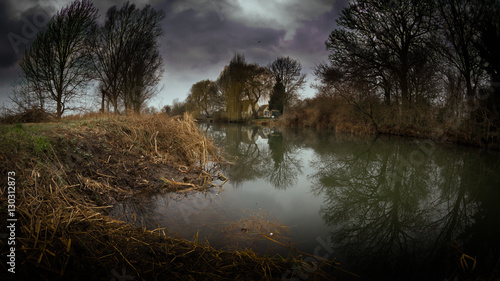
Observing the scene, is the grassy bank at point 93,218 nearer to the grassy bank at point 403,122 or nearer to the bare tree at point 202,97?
the grassy bank at point 403,122

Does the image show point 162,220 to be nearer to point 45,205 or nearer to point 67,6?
point 45,205

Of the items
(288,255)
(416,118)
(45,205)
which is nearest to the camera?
(288,255)

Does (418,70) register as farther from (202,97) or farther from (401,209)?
(202,97)

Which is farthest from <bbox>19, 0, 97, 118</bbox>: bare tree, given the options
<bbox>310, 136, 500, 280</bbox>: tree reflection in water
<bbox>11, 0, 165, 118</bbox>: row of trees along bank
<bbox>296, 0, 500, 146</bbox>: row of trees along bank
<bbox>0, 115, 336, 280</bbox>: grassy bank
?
<bbox>296, 0, 500, 146</bbox>: row of trees along bank

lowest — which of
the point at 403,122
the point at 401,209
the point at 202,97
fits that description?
the point at 401,209

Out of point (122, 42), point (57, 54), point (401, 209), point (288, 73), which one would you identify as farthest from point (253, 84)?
point (401, 209)

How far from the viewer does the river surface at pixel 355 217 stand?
214 cm

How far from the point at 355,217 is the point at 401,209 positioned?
34.2 inches

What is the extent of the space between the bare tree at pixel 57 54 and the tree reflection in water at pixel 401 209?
1203 cm

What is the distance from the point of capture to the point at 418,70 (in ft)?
45.4

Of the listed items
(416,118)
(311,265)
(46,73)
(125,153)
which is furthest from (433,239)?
(46,73)

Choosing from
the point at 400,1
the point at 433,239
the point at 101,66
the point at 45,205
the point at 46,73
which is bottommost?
the point at 433,239

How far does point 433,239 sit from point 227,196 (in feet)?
8.87

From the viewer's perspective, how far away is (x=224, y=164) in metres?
6.07
